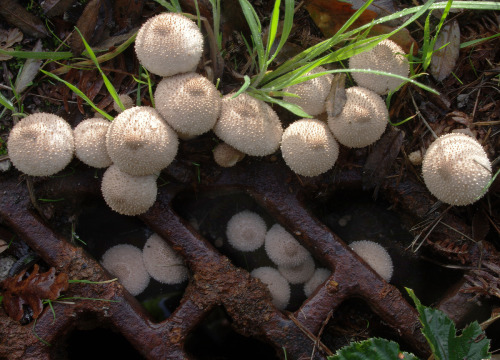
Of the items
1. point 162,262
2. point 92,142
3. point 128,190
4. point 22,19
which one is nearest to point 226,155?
point 128,190

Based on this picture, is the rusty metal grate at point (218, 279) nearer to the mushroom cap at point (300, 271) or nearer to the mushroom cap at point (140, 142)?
the mushroom cap at point (300, 271)

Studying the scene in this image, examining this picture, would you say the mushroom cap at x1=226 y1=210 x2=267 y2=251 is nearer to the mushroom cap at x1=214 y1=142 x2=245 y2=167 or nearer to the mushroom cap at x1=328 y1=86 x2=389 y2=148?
the mushroom cap at x1=214 y1=142 x2=245 y2=167

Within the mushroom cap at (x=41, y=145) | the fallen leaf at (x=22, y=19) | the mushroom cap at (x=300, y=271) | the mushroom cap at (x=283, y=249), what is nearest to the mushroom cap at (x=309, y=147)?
the mushroom cap at (x=283, y=249)

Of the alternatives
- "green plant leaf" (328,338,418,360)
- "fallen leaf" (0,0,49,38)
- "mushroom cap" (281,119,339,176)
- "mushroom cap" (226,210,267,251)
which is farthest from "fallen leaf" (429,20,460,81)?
"fallen leaf" (0,0,49,38)

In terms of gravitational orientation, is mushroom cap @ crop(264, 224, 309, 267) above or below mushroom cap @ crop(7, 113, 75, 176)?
below

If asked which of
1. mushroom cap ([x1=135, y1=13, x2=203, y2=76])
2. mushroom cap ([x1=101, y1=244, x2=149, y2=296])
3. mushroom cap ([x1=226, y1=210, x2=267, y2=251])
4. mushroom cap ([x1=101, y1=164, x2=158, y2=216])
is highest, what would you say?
mushroom cap ([x1=135, y1=13, x2=203, y2=76])

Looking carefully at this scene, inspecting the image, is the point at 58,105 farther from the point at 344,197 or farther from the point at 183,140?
the point at 344,197
